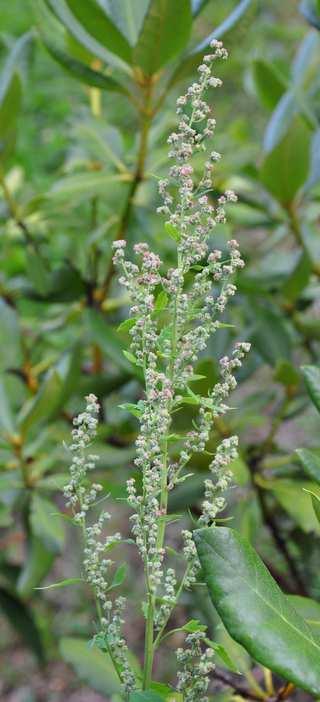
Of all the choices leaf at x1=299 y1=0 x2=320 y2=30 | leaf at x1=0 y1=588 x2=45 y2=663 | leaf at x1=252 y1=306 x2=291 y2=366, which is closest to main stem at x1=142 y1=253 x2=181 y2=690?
leaf at x1=299 y1=0 x2=320 y2=30

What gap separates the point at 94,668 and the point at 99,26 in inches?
31.7

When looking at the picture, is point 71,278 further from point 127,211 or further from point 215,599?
point 215,599

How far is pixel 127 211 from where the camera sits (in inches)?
56.8

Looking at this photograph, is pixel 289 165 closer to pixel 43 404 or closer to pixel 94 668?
pixel 43 404

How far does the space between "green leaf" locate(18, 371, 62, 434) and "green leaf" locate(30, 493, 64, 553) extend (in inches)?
4.6

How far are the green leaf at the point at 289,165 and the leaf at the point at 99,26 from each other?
28 cm

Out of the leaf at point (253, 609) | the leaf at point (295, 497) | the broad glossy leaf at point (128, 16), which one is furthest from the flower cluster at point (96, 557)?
the broad glossy leaf at point (128, 16)

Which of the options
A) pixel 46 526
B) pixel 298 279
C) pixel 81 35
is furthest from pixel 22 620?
pixel 81 35

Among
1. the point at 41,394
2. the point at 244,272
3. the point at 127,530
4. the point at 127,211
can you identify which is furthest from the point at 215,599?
the point at 127,530

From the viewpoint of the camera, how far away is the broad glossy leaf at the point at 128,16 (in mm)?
1191

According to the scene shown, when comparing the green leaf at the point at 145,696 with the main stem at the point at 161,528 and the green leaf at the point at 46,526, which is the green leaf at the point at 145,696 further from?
the green leaf at the point at 46,526

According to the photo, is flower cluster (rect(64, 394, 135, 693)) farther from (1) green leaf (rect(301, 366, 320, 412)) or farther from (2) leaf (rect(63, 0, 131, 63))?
(2) leaf (rect(63, 0, 131, 63))

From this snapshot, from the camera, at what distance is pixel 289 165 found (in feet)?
4.58

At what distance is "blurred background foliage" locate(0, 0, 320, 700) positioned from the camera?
1.26 metres
